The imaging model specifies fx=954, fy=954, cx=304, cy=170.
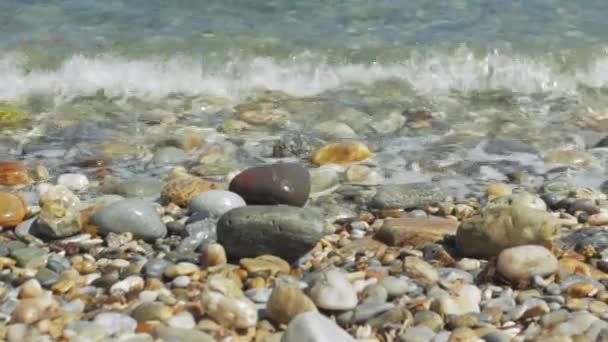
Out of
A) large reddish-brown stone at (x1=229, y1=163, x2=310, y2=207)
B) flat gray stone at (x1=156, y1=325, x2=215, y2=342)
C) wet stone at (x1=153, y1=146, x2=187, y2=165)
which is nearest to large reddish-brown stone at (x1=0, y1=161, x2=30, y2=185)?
wet stone at (x1=153, y1=146, x2=187, y2=165)

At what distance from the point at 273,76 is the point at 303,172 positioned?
293cm

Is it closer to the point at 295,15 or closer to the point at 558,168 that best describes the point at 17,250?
the point at 558,168

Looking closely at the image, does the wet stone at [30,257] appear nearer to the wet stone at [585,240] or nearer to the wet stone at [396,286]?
the wet stone at [396,286]

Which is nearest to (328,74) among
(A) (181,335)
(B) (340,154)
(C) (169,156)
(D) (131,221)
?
(B) (340,154)

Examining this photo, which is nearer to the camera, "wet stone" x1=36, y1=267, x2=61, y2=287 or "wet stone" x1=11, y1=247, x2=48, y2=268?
"wet stone" x1=36, y1=267, x2=61, y2=287

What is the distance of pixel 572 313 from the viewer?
11.0 ft

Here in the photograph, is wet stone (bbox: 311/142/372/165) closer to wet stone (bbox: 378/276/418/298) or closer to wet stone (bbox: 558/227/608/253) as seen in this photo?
wet stone (bbox: 558/227/608/253)

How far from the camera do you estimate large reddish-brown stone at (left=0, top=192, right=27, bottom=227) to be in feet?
14.2

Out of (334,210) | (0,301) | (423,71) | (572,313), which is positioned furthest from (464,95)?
(0,301)

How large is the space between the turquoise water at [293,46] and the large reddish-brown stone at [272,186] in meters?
2.61

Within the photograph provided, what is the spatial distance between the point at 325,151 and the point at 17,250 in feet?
6.66

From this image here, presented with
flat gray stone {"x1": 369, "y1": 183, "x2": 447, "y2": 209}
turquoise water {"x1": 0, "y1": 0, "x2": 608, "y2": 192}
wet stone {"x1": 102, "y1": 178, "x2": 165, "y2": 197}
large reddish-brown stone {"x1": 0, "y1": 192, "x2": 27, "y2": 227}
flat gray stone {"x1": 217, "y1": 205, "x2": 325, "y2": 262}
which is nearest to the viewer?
flat gray stone {"x1": 217, "y1": 205, "x2": 325, "y2": 262}

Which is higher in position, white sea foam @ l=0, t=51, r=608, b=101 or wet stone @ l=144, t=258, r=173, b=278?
wet stone @ l=144, t=258, r=173, b=278

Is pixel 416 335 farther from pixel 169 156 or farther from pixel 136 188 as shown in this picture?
pixel 169 156
